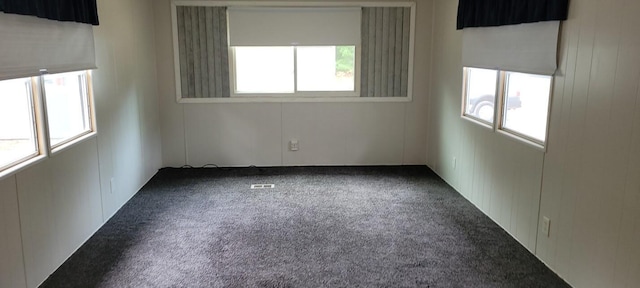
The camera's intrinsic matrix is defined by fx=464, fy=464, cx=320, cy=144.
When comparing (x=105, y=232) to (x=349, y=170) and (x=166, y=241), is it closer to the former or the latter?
(x=166, y=241)

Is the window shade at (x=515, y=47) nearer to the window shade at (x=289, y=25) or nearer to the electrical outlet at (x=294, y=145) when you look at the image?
the window shade at (x=289, y=25)

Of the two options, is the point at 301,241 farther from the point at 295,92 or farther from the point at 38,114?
the point at 295,92

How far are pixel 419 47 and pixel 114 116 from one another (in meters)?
3.48

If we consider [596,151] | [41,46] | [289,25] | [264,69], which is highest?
[289,25]

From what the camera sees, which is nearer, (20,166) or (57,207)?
(20,166)

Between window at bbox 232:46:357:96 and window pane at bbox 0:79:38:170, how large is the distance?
9.41 feet

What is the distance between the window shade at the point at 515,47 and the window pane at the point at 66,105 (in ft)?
10.6

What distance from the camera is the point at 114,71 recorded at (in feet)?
13.6

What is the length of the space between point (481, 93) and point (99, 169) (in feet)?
11.1

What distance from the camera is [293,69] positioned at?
5.61 meters

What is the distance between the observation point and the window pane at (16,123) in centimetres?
268

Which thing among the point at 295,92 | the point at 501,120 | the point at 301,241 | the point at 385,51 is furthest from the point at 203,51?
the point at 501,120

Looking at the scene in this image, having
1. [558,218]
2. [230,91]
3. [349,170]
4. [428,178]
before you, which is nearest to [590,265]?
[558,218]

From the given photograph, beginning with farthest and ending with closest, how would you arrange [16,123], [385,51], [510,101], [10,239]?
[385,51]
[510,101]
[16,123]
[10,239]
